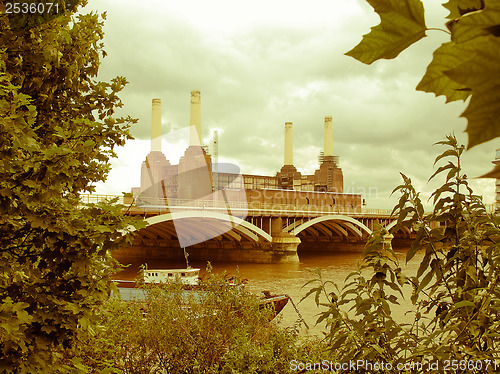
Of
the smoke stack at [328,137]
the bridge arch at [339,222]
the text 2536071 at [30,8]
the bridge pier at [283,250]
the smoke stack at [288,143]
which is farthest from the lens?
the smoke stack at [328,137]

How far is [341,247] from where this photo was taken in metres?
51.9

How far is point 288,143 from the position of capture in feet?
210

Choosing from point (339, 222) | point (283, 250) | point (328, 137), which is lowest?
point (283, 250)

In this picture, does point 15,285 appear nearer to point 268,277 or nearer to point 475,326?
point 475,326

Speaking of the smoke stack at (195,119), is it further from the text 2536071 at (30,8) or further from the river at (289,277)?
the text 2536071 at (30,8)

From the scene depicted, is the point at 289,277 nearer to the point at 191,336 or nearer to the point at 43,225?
the point at 191,336

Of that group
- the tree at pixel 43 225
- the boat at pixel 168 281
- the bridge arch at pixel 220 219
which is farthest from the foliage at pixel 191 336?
the bridge arch at pixel 220 219

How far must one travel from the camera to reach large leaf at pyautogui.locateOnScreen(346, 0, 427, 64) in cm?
37

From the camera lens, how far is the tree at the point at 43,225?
3.44 metres

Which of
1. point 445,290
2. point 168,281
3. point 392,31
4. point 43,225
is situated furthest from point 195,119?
point 392,31

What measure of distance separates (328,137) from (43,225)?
69.0 meters

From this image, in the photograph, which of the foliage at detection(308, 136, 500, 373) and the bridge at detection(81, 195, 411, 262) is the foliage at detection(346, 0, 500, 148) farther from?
the bridge at detection(81, 195, 411, 262)

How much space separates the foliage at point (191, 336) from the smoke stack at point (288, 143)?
5572cm

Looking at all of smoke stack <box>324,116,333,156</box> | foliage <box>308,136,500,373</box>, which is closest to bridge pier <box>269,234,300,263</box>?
foliage <box>308,136,500,373</box>
